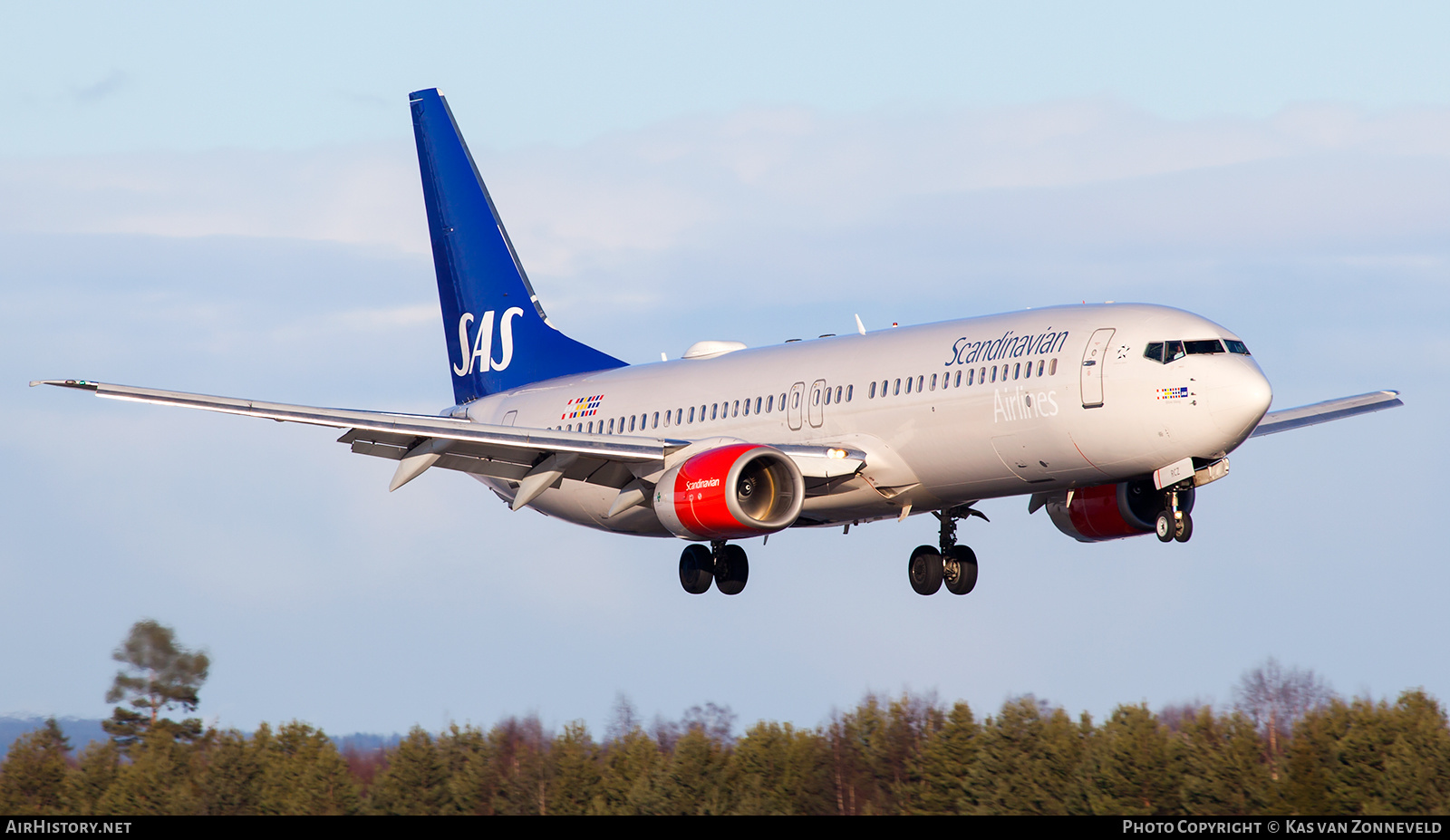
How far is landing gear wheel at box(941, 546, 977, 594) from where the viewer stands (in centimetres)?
4128

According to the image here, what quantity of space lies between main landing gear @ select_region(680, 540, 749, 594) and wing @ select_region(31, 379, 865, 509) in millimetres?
3332

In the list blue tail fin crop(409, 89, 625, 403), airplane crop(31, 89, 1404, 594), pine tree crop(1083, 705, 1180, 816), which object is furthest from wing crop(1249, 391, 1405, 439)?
pine tree crop(1083, 705, 1180, 816)

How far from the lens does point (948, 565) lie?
41.4 meters

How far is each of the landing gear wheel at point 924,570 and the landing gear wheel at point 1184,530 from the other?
8196 mm

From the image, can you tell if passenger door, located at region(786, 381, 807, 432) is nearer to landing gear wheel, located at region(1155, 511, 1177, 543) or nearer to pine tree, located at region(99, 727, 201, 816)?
landing gear wheel, located at region(1155, 511, 1177, 543)

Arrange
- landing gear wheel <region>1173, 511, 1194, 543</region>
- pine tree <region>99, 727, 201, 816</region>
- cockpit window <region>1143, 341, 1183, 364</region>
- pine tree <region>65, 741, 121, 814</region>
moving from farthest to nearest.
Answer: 1. pine tree <region>65, 741, 121, 814</region>
2. pine tree <region>99, 727, 201, 816</region>
3. landing gear wheel <region>1173, 511, 1194, 543</region>
4. cockpit window <region>1143, 341, 1183, 364</region>

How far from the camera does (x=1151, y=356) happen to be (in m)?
32.5

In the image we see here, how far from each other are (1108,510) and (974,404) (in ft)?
23.7

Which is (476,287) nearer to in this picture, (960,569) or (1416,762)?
(960,569)

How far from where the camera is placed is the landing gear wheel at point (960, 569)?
41.3m

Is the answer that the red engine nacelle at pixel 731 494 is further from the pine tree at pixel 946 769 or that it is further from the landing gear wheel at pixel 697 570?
the pine tree at pixel 946 769

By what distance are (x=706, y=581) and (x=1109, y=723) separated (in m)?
81.9

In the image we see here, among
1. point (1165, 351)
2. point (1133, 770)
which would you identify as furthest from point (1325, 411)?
point (1133, 770)

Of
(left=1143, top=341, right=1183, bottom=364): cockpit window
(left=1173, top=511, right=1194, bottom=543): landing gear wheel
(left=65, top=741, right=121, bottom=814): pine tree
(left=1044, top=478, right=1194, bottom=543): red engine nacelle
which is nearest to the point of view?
(left=1143, top=341, right=1183, bottom=364): cockpit window
